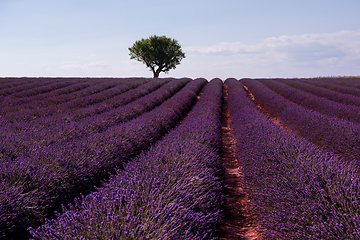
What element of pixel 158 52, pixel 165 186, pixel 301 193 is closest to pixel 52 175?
pixel 165 186

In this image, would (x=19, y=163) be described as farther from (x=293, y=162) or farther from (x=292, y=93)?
(x=292, y=93)

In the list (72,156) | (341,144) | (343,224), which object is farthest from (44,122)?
(341,144)

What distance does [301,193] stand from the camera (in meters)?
2.49

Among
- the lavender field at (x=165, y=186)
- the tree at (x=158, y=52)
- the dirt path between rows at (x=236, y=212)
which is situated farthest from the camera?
the tree at (x=158, y=52)

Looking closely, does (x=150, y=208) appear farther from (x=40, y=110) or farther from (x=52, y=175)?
(x=40, y=110)

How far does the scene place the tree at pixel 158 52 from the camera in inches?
1302

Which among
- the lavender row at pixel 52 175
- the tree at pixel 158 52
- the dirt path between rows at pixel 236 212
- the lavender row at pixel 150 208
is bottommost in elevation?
the dirt path between rows at pixel 236 212

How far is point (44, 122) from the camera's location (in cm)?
636

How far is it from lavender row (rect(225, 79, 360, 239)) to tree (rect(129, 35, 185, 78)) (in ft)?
100

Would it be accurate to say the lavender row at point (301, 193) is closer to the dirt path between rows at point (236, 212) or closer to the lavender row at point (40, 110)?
the dirt path between rows at point (236, 212)

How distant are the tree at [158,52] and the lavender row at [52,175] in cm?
2956

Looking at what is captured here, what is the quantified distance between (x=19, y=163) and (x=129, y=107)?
5.55m

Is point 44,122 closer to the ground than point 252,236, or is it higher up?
higher up

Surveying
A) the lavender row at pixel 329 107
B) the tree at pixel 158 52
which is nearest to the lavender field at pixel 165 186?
the lavender row at pixel 329 107
